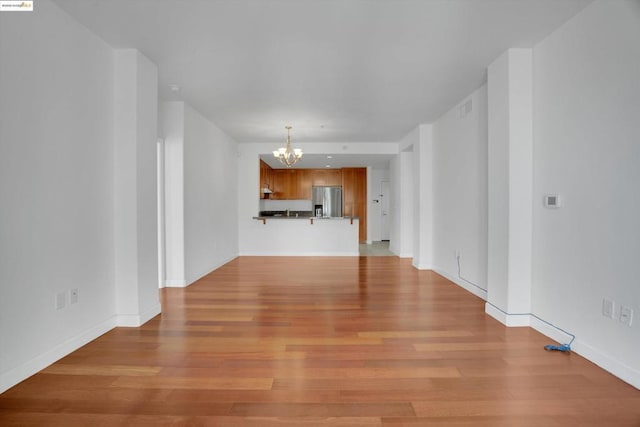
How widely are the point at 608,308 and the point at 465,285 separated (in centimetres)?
238

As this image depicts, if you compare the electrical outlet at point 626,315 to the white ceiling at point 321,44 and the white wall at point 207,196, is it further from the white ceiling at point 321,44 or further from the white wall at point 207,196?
the white wall at point 207,196

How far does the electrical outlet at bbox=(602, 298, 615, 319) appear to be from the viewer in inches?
89.0

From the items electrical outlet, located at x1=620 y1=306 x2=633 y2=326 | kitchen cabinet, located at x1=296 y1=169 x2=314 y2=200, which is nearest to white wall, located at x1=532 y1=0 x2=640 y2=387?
electrical outlet, located at x1=620 y1=306 x2=633 y2=326

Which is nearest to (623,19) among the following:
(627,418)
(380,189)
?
(627,418)

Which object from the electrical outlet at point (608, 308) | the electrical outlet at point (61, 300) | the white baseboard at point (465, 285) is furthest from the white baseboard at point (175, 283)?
the electrical outlet at point (608, 308)

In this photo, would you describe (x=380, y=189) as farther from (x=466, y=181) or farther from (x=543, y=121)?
(x=543, y=121)

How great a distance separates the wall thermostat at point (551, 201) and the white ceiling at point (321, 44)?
1.41 m

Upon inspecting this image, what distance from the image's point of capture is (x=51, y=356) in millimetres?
2385

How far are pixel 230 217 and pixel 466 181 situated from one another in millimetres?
4669

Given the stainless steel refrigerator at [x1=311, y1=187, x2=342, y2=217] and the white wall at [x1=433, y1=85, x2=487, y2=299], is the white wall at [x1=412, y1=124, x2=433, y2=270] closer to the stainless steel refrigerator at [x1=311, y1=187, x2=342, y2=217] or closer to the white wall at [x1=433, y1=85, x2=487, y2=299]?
the white wall at [x1=433, y1=85, x2=487, y2=299]

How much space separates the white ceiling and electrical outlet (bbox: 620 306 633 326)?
2191 mm

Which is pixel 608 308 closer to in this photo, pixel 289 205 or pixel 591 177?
pixel 591 177

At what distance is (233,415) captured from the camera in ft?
5.93

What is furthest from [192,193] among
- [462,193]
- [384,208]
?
[384,208]
